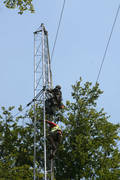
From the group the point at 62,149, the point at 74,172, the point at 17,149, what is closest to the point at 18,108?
the point at 17,149

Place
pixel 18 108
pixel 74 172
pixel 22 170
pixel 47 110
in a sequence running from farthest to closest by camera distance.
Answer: pixel 18 108 → pixel 74 172 → pixel 22 170 → pixel 47 110

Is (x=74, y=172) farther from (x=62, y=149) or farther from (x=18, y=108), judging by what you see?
(x=18, y=108)

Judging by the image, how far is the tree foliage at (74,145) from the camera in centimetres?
2145

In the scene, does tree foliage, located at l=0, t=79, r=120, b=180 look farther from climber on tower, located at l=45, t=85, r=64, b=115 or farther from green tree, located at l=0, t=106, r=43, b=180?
climber on tower, located at l=45, t=85, r=64, b=115

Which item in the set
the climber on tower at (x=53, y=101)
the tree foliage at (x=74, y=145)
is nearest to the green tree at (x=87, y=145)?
the tree foliage at (x=74, y=145)

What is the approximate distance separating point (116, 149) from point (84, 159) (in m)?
2.73

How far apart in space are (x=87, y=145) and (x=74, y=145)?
101 centimetres

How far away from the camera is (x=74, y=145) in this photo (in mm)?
22719

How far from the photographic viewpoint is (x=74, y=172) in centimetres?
2195

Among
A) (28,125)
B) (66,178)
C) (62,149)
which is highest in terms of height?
(28,125)

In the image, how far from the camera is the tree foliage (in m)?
21.5

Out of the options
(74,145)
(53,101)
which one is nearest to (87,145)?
(74,145)

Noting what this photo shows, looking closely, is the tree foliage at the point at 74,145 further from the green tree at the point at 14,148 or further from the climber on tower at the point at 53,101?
the climber on tower at the point at 53,101

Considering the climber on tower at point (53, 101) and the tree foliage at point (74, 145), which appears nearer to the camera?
the climber on tower at point (53, 101)
